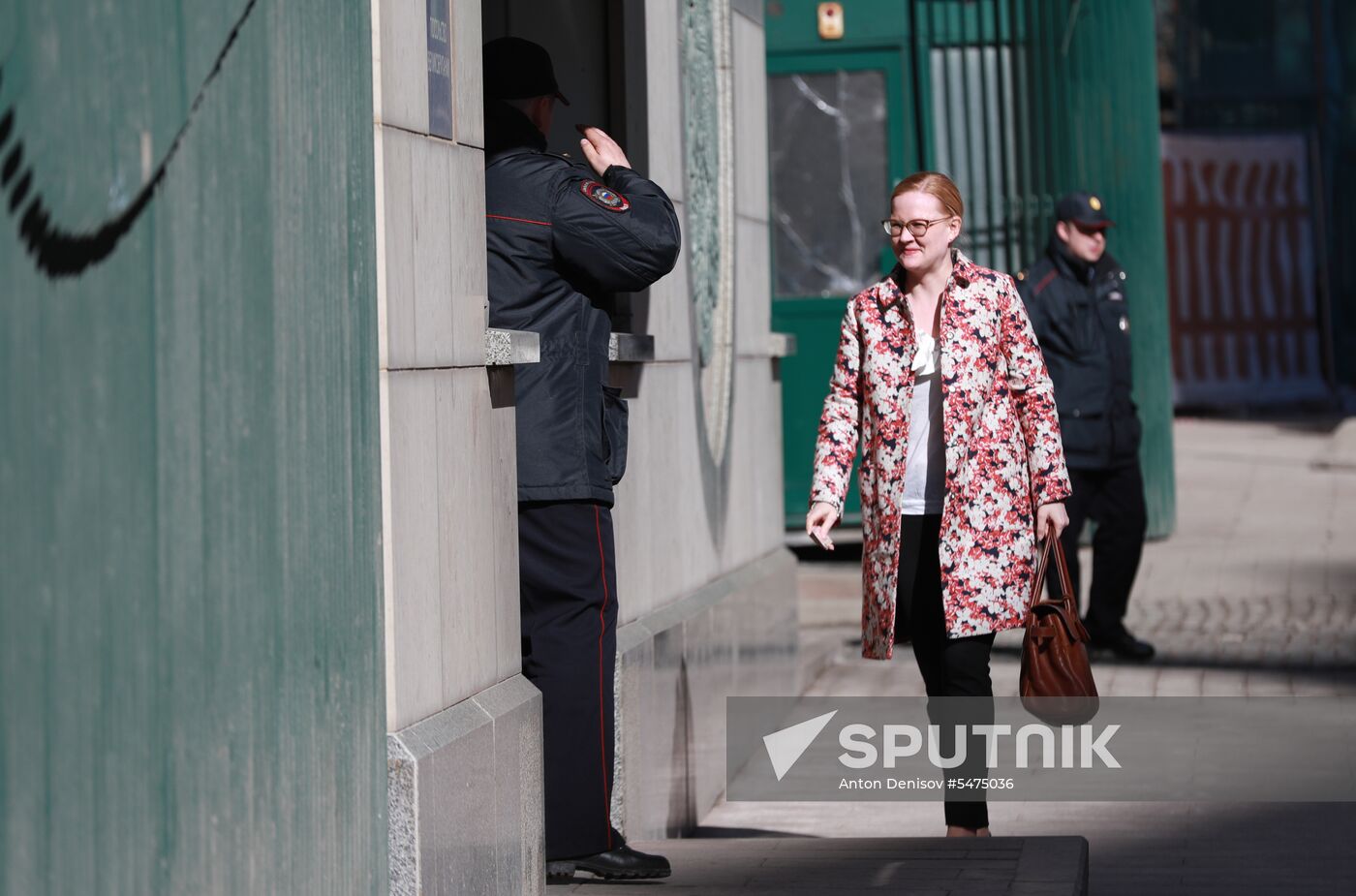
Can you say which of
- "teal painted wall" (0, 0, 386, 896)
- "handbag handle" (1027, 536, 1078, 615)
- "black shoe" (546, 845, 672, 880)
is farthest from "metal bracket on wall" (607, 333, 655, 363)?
"teal painted wall" (0, 0, 386, 896)

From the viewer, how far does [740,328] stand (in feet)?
24.2

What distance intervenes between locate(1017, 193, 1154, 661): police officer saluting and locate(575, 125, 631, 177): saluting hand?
12.0 feet

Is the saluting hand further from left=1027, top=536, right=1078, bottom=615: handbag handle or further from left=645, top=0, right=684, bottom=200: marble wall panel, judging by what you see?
left=1027, top=536, right=1078, bottom=615: handbag handle

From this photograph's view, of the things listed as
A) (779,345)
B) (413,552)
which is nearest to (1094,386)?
(779,345)

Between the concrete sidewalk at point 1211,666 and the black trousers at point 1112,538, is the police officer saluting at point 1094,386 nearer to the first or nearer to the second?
the black trousers at point 1112,538

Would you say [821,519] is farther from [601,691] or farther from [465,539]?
[465,539]

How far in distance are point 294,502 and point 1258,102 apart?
1021 inches

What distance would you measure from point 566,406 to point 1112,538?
4.45 m

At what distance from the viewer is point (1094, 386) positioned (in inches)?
333

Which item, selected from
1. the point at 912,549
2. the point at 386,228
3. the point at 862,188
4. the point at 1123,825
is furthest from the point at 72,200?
the point at 862,188

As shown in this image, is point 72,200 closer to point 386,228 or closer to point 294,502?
point 294,502

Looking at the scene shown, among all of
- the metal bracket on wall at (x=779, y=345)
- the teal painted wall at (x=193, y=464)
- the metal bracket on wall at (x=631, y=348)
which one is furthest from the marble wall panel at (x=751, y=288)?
the teal painted wall at (x=193, y=464)

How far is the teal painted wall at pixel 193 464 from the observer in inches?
99.1

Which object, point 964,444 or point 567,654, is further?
point 964,444
